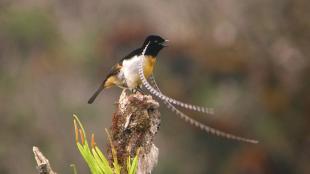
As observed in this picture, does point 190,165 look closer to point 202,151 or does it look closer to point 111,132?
point 202,151

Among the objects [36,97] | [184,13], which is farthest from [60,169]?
[184,13]

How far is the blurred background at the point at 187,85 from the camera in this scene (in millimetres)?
25156

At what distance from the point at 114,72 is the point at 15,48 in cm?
2008

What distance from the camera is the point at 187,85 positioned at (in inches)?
1077

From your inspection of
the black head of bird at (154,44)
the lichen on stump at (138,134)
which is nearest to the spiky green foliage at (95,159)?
the lichen on stump at (138,134)

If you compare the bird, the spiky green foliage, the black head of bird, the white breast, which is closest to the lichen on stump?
the spiky green foliage

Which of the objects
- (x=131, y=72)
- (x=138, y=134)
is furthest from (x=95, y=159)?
(x=131, y=72)

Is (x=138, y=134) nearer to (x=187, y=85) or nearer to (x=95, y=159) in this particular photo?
(x=95, y=159)

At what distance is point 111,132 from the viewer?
3486 millimetres

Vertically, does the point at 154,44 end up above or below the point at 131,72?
above

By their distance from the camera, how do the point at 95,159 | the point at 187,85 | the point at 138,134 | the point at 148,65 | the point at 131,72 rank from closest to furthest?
the point at 95,159 → the point at 138,134 → the point at 148,65 → the point at 131,72 → the point at 187,85

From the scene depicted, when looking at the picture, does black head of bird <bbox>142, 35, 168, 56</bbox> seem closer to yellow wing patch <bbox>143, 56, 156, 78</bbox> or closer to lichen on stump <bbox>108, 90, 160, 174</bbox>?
yellow wing patch <bbox>143, 56, 156, 78</bbox>

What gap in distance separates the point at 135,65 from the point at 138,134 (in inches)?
136

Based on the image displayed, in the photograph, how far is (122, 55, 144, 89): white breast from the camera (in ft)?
22.0
